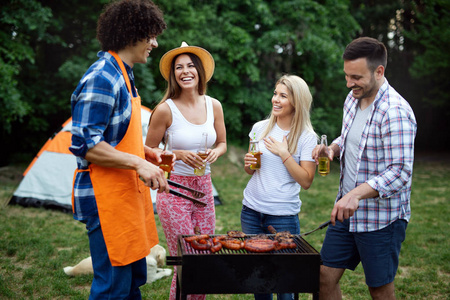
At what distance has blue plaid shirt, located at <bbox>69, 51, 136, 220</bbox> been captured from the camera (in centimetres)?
199

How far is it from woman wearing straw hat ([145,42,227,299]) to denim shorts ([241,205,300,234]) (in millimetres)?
262

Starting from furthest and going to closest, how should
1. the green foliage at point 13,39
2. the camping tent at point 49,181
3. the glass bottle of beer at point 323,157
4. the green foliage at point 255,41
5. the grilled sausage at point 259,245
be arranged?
the green foliage at point 255,41
the green foliage at point 13,39
the camping tent at point 49,181
the glass bottle of beer at point 323,157
the grilled sausage at point 259,245

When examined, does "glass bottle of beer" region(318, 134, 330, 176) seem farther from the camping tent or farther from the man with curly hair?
the camping tent

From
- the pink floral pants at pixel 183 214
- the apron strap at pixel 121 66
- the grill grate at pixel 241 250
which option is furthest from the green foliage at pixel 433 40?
the apron strap at pixel 121 66

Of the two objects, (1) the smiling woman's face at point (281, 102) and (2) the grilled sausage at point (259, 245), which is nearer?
(2) the grilled sausage at point (259, 245)

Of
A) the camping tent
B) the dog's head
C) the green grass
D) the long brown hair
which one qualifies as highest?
the long brown hair

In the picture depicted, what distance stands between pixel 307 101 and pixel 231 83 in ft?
29.0

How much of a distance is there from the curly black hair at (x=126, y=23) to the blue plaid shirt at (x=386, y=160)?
1.45m

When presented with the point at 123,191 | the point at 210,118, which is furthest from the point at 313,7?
the point at 123,191

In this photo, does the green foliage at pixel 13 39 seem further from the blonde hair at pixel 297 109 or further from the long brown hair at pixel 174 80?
the blonde hair at pixel 297 109

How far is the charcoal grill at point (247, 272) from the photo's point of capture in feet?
7.10

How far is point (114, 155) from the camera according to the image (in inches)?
79.9

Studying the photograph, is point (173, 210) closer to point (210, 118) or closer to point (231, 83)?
point (210, 118)

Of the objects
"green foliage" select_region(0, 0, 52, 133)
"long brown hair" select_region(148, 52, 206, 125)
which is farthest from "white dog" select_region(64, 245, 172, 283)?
"green foliage" select_region(0, 0, 52, 133)
